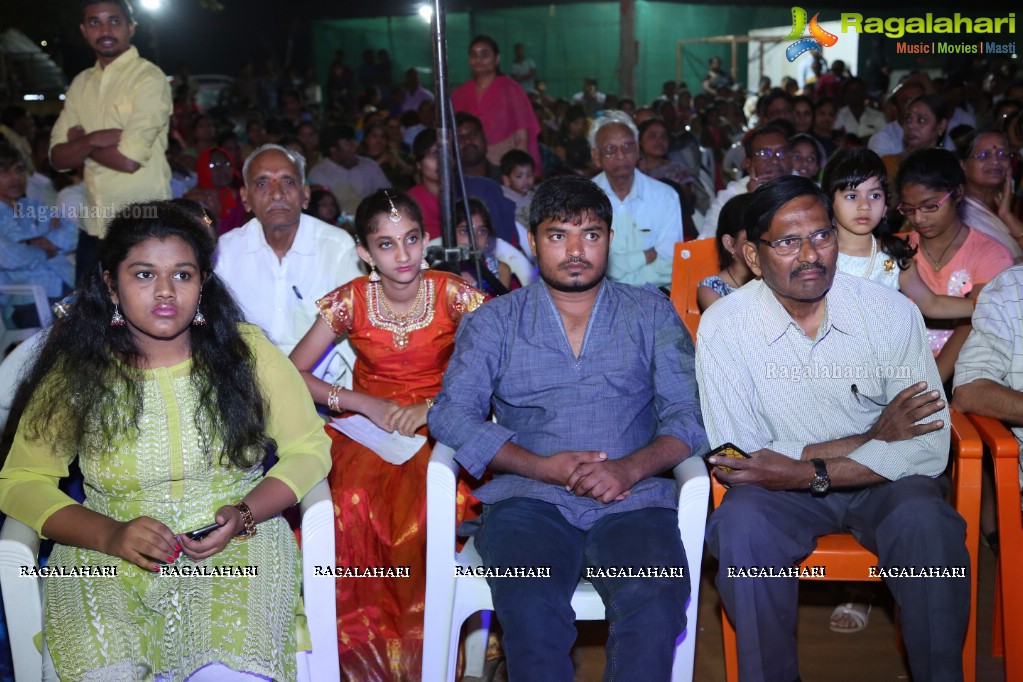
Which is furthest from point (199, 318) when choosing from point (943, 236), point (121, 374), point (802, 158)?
point (802, 158)

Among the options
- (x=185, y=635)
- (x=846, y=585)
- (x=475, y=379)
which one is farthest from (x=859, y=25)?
(x=185, y=635)

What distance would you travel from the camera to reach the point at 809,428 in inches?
110

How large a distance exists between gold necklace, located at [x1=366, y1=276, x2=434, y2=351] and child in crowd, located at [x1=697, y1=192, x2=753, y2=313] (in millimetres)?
1122

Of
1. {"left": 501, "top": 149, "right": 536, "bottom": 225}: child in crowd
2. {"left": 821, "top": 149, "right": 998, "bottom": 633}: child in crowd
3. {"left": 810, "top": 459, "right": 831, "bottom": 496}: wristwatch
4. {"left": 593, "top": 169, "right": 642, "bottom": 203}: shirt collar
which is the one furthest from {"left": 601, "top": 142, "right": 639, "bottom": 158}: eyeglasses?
{"left": 810, "top": 459, "right": 831, "bottom": 496}: wristwatch

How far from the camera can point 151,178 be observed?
463 centimetres

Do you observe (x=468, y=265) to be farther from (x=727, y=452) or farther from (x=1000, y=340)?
(x=1000, y=340)

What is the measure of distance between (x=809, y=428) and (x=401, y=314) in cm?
146

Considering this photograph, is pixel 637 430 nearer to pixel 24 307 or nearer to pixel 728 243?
pixel 728 243

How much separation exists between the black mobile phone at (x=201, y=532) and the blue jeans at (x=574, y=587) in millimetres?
729

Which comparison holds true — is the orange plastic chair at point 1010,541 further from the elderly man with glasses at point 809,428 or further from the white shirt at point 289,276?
the white shirt at point 289,276

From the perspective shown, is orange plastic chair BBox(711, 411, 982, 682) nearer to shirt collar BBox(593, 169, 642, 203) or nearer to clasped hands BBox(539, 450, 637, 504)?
clasped hands BBox(539, 450, 637, 504)

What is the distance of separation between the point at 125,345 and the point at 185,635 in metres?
0.79

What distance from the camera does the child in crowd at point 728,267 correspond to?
360cm

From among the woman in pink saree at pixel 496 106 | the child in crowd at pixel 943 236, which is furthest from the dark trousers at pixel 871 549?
the woman in pink saree at pixel 496 106
